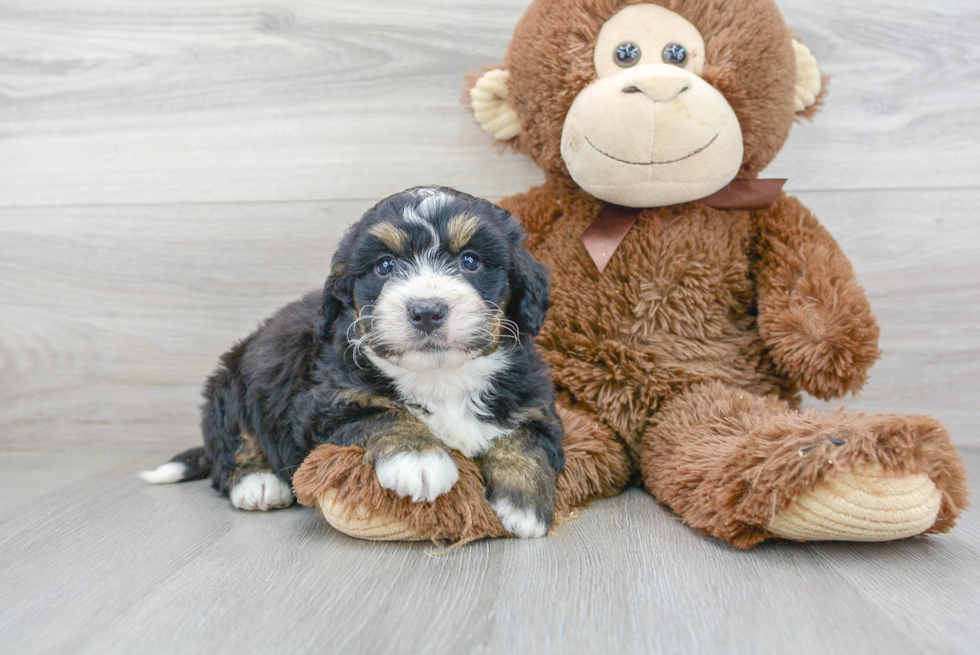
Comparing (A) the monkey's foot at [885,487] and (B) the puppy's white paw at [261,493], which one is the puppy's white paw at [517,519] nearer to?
(A) the monkey's foot at [885,487]

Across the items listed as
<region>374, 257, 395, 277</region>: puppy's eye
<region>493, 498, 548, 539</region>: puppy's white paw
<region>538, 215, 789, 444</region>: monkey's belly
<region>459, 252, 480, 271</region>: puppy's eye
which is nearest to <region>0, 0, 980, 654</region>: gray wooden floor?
<region>538, 215, 789, 444</region>: monkey's belly

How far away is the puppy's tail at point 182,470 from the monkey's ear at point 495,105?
142 centimetres

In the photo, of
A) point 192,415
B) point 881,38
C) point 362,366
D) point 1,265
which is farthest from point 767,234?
point 1,265

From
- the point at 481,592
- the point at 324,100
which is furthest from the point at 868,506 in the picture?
the point at 324,100

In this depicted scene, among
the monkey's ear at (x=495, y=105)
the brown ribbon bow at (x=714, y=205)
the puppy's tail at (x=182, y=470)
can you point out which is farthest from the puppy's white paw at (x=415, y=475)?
the monkey's ear at (x=495, y=105)

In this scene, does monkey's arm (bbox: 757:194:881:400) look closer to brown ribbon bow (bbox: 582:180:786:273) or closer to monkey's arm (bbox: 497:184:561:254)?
brown ribbon bow (bbox: 582:180:786:273)

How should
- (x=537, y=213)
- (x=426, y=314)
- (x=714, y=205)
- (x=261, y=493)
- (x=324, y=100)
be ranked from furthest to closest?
(x=324, y=100)
(x=537, y=213)
(x=714, y=205)
(x=261, y=493)
(x=426, y=314)

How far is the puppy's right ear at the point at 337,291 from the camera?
1824 mm

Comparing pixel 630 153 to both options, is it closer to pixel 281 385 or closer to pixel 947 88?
pixel 281 385

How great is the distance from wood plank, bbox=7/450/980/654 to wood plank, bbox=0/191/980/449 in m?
1.03

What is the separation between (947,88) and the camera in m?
2.71

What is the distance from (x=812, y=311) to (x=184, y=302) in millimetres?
2238

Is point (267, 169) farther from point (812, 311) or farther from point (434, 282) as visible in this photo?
point (812, 311)

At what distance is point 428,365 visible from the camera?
167 centimetres
